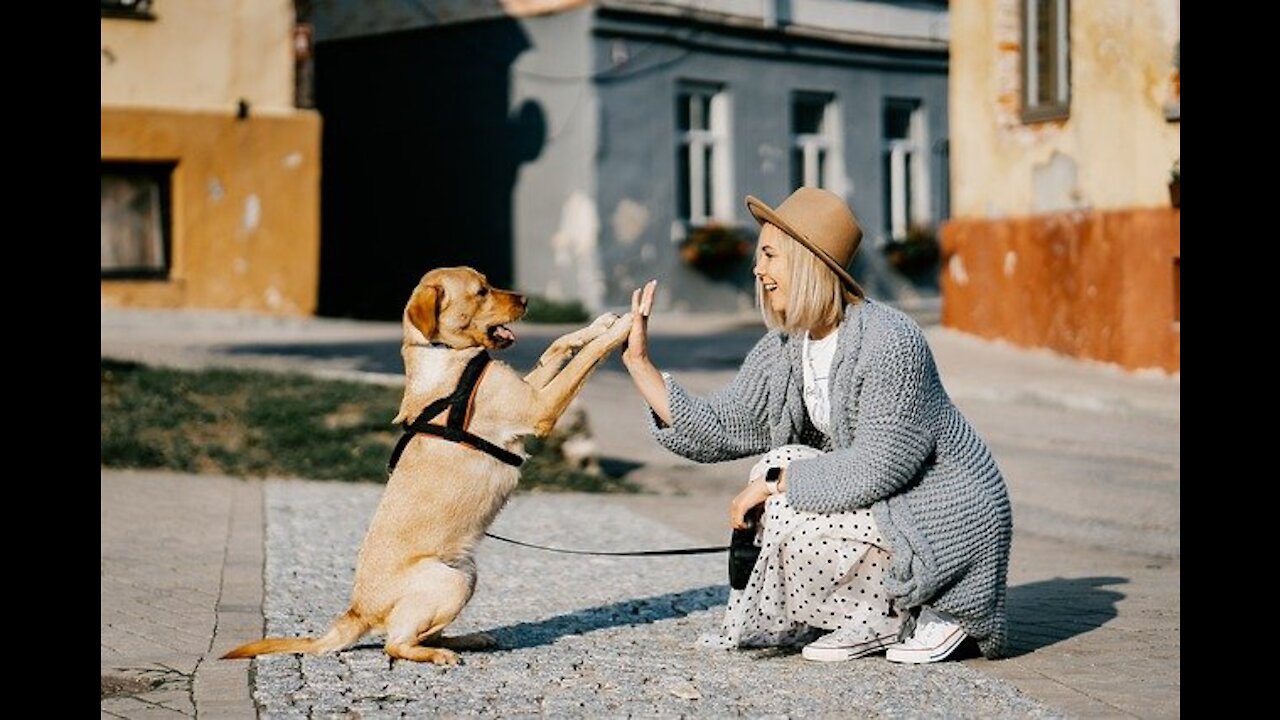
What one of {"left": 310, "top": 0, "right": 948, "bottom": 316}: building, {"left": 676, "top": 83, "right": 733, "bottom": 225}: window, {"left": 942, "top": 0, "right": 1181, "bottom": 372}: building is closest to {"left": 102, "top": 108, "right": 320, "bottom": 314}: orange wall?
{"left": 310, "top": 0, "right": 948, "bottom": 316}: building

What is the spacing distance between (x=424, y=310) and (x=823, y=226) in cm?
125

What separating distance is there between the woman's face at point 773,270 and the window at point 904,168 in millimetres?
21786

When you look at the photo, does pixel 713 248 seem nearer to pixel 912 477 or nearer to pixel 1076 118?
pixel 1076 118

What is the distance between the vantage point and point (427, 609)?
5613 millimetres

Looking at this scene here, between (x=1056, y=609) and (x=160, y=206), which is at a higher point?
(x=160, y=206)

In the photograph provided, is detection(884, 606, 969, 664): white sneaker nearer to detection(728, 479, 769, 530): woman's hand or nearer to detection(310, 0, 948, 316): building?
detection(728, 479, 769, 530): woman's hand

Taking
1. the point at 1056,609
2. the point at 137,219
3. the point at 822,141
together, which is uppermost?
the point at 822,141

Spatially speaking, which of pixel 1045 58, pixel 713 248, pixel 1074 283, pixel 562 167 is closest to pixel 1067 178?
pixel 1074 283

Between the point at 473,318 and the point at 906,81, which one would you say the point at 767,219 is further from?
the point at 906,81

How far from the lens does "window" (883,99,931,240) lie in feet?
90.1
